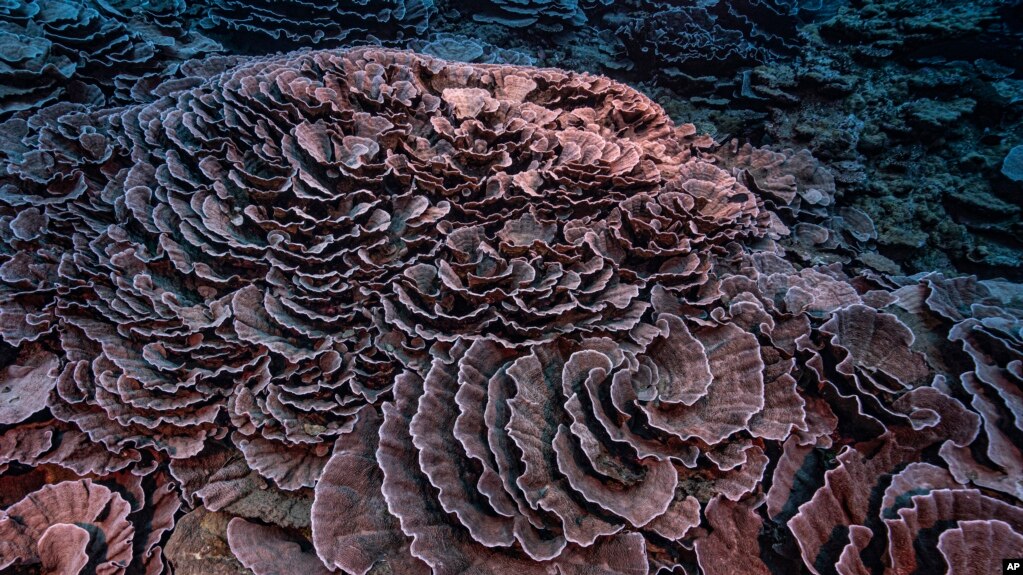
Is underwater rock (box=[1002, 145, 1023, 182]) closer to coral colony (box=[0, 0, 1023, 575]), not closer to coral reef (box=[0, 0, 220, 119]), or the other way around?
coral colony (box=[0, 0, 1023, 575])

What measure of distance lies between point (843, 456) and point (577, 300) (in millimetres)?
1857

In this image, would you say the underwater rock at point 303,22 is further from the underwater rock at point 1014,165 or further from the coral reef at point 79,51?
the underwater rock at point 1014,165

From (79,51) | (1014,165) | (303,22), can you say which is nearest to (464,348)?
(1014,165)

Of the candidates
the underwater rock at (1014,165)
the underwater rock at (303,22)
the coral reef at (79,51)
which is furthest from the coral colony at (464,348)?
the underwater rock at (303,22)

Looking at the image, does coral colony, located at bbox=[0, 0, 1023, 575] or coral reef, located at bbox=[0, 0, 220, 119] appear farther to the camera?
coral reef, located at bbox=[0, 0, 220, 119]

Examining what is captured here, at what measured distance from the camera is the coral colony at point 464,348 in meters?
2.48

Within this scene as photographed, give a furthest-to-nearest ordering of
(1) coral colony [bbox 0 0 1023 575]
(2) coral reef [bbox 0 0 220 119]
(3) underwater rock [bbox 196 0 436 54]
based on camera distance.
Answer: (3) underwater rock [bbox 196 0 436 54]
(2) coral reef [bbox 0 0 220 119]
(1) coral colony [bbox 0 0 1023 575]

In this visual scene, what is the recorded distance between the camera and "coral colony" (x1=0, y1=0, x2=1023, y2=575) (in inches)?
97.7

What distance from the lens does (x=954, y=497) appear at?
7.43ft

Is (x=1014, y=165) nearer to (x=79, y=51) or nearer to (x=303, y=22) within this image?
(x=303, y=22)

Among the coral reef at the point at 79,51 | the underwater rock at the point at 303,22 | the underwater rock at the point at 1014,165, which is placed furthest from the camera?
the underwater rock at the point at 303,22

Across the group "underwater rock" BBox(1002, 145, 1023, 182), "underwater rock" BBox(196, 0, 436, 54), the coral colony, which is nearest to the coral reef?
the coral colony

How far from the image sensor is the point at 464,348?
9.90 ft

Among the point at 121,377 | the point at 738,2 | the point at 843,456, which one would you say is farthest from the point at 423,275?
the point at 738,2
